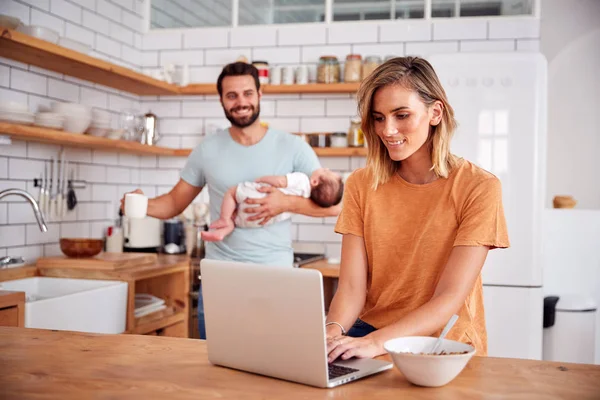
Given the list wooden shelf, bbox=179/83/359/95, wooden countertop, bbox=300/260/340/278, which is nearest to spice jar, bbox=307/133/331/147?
wooden shelf, bbox=179/83/359/95

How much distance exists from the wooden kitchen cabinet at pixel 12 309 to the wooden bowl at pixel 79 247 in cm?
79

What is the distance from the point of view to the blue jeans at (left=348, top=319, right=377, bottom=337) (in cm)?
190

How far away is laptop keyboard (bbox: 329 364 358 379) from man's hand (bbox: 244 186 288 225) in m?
1.40

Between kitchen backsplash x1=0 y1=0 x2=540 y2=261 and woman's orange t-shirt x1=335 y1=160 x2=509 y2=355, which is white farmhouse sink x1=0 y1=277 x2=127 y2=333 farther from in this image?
woman's orange t-shirt x1=335 y1=160 x2=509 y2=355

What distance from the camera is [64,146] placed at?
3818 mm

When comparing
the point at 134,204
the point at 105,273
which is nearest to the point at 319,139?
the point at 105,273

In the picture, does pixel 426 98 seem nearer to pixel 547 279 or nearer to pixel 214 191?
pixel 214 191

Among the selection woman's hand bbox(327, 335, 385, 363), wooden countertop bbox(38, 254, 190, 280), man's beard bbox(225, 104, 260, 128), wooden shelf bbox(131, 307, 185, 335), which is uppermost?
man's beard bbox(225, 104, 260, 128)

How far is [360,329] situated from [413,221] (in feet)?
1.10

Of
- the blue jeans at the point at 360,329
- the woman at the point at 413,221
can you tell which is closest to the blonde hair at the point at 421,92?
the woman at the point at 413,221

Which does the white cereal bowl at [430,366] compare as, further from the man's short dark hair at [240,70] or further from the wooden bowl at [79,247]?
the wooden bowl at [79,247]

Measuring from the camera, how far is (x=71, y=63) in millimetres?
3508

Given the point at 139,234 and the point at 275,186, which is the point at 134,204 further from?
the point at 139,234

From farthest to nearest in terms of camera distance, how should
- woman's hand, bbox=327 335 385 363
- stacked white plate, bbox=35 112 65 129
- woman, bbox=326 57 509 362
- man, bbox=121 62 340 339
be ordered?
stacked white plate, bbox=35 112 65 129 < man, bbox=121 62 340 339 < woman, bbox=326 57 509 362 < woman's hand, bbox=327 335 385 363
